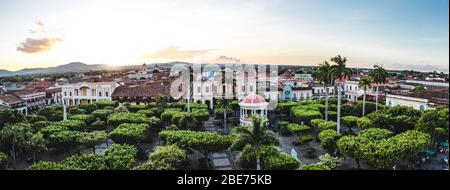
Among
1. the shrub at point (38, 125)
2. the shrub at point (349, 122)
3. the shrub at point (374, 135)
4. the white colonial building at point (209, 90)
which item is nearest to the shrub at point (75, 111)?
the shrub at point (38, 125)

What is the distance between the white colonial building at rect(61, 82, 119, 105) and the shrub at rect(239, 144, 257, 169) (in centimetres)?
2617

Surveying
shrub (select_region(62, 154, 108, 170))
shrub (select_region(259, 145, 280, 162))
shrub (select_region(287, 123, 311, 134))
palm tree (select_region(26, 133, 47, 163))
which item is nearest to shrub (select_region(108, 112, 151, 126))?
palm tree (select_region(26, 133, 47, 163))

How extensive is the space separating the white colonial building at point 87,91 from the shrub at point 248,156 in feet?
85.9

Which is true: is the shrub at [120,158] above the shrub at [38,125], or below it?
below

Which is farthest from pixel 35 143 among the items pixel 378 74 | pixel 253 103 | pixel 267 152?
pixel 378 74

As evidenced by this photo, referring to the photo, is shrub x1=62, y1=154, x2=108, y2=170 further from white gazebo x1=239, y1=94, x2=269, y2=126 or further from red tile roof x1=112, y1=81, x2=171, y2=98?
red tile roof x1=112, y1=81, x2=171, y2=98

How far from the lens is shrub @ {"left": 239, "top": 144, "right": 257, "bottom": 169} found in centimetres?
1647

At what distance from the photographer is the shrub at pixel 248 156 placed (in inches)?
648

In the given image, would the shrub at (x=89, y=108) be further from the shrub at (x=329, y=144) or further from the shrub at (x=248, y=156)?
the shrub at (x=329, y=144)

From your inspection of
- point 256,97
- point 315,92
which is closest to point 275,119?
point 256,97

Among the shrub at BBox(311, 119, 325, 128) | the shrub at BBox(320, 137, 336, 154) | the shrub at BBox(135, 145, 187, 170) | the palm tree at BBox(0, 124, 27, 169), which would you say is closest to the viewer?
the shrub at BBox(135, 145, 187, 170)
